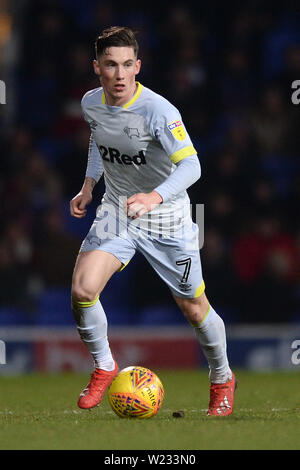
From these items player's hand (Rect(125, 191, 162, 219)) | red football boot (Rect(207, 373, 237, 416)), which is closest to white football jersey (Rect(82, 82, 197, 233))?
player's hand (Rect(125, 191, 162, 219))

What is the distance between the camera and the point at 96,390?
612cm

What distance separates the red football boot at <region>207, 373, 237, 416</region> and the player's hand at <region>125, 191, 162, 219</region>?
131 centimetres

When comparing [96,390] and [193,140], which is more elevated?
[193,140]

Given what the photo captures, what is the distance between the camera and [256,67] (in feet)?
44.2

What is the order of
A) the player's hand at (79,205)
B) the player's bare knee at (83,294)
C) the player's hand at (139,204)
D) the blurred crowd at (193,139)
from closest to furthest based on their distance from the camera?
the player's hand at (139,204) < the player's bare knee at (83,294) < the player's hand at (79,205) < the blurred crowd at (193,139)

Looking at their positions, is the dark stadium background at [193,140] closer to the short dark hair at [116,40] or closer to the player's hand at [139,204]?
the short dark hair at [116,40]

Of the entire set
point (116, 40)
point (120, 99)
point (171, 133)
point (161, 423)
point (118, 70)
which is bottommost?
point (161, 423)

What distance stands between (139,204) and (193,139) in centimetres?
733

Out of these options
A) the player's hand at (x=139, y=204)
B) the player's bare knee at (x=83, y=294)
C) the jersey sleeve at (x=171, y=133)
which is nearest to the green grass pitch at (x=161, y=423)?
the player's bare knee at (x=83, y=294)

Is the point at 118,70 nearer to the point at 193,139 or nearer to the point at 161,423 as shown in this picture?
the point at 161,423

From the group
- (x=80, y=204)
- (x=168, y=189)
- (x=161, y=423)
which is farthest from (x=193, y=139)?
(x=161, y=423)

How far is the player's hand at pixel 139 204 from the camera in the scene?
5.40 metres

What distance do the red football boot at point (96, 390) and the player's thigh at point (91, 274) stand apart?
0.50 meters

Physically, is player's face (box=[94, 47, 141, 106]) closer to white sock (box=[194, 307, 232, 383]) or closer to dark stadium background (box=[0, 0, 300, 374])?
white sock (box=[194, 307, 232, 383])
